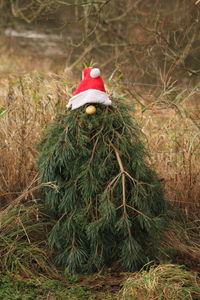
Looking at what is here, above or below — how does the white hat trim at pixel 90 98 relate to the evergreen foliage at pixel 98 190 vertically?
above

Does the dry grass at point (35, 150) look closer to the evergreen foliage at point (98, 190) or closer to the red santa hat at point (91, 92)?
the evergreen foliage at point (98, 190)

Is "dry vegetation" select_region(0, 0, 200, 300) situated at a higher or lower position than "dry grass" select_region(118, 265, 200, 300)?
higher

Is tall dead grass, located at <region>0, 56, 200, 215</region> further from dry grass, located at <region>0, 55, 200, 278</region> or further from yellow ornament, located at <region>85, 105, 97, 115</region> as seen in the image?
yellow ornament, located at <region>85, 105, 97, 115</region>

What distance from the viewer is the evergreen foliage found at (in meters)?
3.21

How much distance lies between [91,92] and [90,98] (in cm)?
4

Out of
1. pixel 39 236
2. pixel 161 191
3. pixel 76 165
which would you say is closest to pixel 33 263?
pixel 39 236

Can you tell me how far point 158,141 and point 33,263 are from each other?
69.8 inches

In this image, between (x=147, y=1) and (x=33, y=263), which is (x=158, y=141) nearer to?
(x=33, y=263)

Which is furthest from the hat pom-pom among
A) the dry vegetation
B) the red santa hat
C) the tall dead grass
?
the tall dead grass

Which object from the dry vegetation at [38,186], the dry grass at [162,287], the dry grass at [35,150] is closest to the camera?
the dry grass at [162,287]

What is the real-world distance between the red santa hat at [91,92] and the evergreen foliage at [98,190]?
0.20 feet

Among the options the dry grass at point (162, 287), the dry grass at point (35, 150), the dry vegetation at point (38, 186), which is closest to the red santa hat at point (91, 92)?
the dry vegetation at point (38, 186)

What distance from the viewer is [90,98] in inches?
126

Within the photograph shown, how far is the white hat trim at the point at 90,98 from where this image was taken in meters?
3.21
